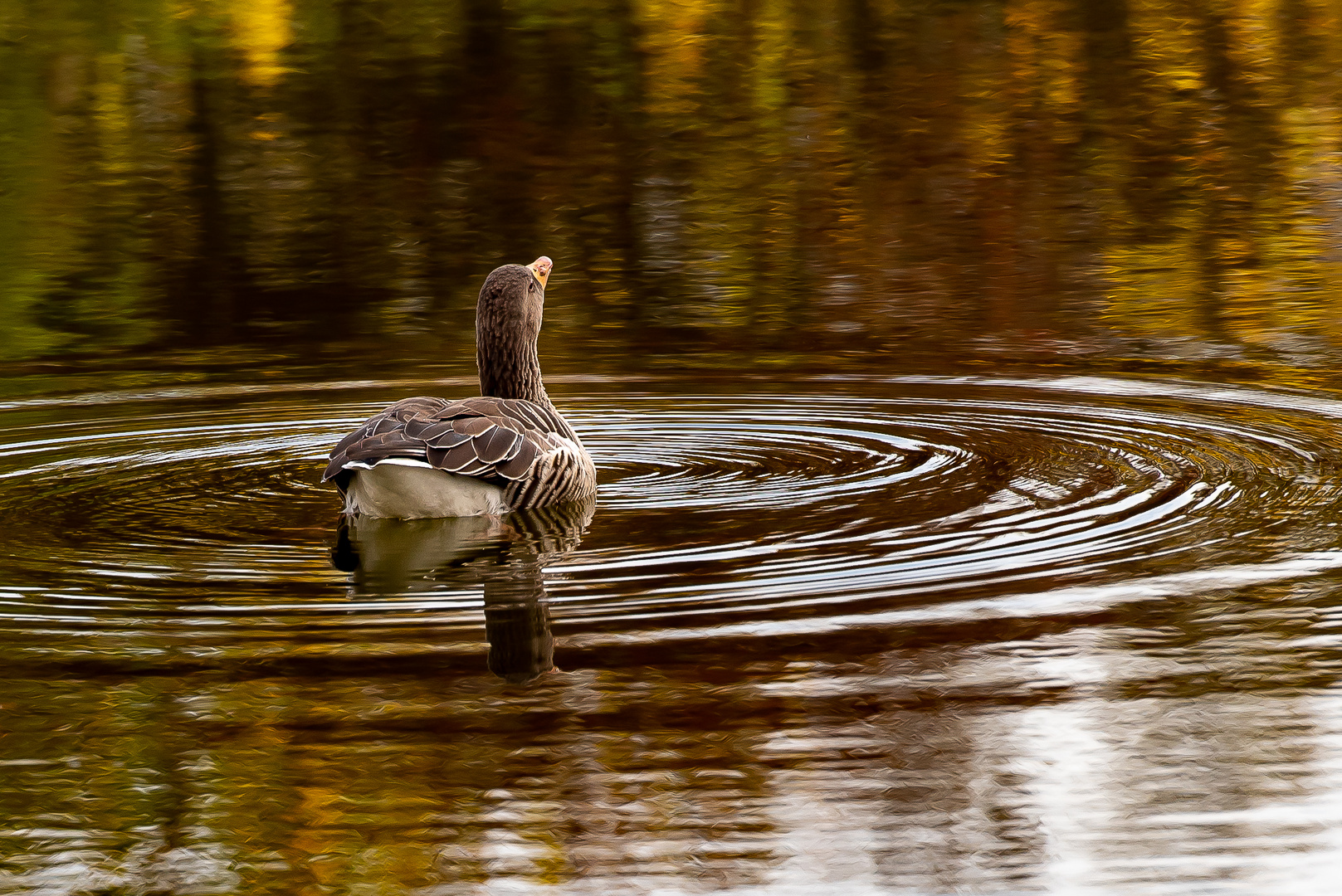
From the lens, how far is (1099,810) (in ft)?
20.1

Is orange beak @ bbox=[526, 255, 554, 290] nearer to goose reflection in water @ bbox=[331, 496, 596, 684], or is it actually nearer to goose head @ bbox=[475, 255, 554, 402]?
goose head @ bbox=[475, 255, 554, 402]

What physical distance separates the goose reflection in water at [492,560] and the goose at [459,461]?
0.29ft

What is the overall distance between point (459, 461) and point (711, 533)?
128 centimetres

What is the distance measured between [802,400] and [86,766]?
289 inches

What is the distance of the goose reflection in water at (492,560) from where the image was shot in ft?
26.1

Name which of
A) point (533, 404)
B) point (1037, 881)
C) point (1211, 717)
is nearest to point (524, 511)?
point (533, 404)

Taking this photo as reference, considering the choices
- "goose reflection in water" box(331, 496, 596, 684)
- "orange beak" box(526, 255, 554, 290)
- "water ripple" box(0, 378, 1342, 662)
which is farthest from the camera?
"orange beak" box(526, 255, 554, 290)

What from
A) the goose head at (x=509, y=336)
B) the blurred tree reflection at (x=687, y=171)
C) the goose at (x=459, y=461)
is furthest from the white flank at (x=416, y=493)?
the blurred tree reflection at (x=687, y=171)

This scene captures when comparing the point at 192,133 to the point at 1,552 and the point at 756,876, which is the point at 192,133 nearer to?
the point at 1,552

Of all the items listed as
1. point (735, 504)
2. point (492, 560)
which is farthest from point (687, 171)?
point (492, 560)

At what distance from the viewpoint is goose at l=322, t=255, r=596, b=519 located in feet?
31.9

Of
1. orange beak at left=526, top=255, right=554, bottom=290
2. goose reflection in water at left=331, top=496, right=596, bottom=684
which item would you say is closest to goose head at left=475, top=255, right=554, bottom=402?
orange beak at left=526, top=255, right=554, bottom=290

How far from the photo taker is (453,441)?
32.3 ft

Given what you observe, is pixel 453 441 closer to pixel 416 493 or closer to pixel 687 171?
pixel 416 493
